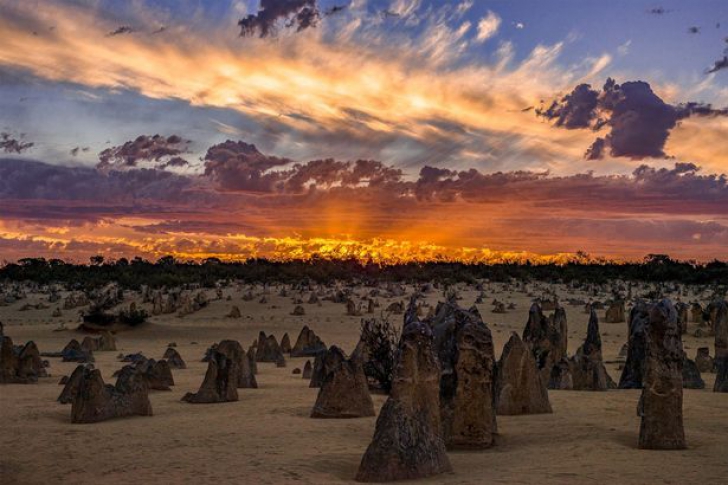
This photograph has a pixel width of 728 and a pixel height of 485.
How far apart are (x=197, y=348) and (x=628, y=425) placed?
21.3 meters

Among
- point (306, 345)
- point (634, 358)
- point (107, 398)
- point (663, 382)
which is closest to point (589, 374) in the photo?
point (634, 358)

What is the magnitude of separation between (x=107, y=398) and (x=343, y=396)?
3.80 metres

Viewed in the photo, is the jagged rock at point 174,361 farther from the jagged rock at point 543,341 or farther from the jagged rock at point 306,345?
the jagged rock at point 543,341

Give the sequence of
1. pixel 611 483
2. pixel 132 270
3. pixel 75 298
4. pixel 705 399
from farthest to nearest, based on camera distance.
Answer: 1. pixel 132 270
2. pixel 75 298
3. pixel 705 399
4. pixel 611 483

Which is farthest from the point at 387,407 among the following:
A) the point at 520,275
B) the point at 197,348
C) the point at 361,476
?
the point at 520,275

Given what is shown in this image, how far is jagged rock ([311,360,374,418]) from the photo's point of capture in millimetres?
13625

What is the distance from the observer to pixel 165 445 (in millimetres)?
11227

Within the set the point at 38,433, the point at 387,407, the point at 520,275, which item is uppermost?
the point at 520,275

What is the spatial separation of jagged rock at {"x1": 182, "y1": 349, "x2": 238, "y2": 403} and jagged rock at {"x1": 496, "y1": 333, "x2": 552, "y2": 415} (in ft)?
17.0

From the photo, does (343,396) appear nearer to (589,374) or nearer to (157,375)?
(589,374)

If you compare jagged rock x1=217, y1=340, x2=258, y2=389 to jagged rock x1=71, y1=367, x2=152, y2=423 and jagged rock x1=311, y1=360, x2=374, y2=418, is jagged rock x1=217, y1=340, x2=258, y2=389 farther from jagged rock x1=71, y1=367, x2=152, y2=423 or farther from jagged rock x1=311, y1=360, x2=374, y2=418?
jagged rock x1=311, y1=360, x2=374, y2=418

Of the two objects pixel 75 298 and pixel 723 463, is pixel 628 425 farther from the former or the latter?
pixel 75 298

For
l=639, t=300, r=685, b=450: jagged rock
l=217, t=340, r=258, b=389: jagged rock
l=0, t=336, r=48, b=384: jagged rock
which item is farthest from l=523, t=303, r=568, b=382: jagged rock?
l=0, t=336, r=48, b=384: jagged rock

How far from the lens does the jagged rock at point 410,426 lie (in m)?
9.02
